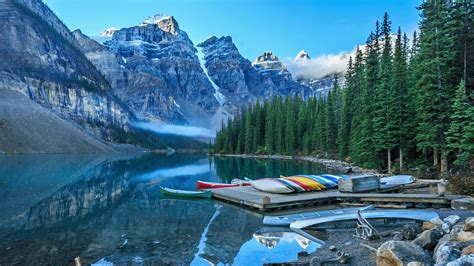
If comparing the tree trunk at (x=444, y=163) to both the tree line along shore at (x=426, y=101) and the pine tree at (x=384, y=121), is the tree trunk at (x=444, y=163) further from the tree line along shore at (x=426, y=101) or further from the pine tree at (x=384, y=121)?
the pine tree at (x=384, y=121)

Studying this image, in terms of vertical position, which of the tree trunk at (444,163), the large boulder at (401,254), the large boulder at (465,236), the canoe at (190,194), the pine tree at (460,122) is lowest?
the canoe at (190,194)

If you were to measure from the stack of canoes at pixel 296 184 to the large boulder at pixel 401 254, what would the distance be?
18.0m

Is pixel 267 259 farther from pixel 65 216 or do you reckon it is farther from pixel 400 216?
pixel 65 216

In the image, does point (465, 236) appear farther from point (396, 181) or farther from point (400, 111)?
point (400, 111)

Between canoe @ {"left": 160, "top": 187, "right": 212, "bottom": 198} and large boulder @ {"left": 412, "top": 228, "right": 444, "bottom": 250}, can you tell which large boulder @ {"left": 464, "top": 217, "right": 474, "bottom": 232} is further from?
canoe @ {"left": 160, "top": 187, "right": 212, "bottom": 198}

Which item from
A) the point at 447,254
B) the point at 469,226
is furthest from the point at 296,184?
the point at 447,254

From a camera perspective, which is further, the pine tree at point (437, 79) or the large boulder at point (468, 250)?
the pine tree at point (437, 79)

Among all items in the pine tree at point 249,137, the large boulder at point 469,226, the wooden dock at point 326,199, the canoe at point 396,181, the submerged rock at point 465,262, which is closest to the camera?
the submerged rock at point 465,262

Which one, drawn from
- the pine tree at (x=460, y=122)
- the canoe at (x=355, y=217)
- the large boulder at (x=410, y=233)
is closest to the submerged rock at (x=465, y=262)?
the large boulder at (x=410, y=233)

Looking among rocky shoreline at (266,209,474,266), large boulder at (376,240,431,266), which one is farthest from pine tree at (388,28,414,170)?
large boulder at (376,240,431,266)

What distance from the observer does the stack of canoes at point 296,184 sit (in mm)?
→ 28656

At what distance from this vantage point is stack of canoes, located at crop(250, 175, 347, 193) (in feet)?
94.0

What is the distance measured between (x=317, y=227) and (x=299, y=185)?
10.7 m

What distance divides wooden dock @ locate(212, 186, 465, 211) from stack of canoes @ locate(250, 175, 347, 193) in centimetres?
46
